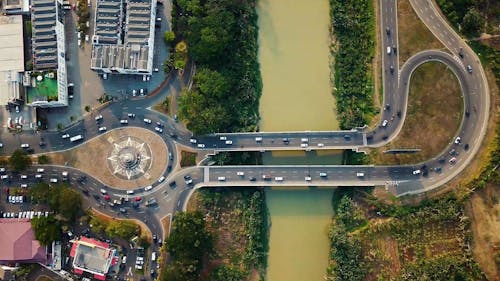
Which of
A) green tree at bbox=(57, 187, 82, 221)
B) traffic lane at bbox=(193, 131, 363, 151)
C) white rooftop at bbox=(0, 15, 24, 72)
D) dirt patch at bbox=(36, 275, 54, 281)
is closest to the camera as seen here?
green tree at bbox=(57, 187, 82, 221)

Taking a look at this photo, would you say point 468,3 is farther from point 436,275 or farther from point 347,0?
point 436,275

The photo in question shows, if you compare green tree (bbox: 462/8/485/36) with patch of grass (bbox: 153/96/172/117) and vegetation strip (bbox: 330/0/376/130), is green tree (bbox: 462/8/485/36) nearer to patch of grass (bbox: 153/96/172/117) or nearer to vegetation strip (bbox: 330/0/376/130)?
vegetation strip (bbox: 330/0/376/130)

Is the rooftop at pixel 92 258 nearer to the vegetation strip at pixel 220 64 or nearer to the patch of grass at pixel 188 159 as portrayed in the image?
the patch of grass at pixel 188 159

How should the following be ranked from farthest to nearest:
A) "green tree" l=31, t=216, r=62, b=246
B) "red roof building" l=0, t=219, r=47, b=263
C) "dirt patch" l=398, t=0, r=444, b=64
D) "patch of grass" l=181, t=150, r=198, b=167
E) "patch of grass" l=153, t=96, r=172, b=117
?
"patch of grass" l=153, t=96, r=172, b=117
"dirt patch" l=398, t=0, r=444, b=64
"patch of grass" l=181, t=150, r=198, b=167
"red roof building" l=0, t=219, r=47, b=263
"green tree" l=31, t=216, r=62, b=246

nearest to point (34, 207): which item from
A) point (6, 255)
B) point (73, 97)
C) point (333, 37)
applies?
point (6, 255)

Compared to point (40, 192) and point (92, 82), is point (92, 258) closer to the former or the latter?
point (40, 192)

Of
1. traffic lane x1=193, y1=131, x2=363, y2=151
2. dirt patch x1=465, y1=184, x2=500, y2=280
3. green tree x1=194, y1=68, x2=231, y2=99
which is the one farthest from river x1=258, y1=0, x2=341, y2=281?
dirt patch x1=465, y1=184, x2=500, y2=280

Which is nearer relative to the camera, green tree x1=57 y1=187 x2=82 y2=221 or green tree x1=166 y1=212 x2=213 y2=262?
green tree x1=166 y1=212 x2=213 y2=262
